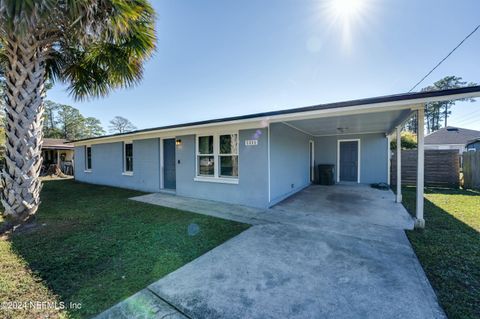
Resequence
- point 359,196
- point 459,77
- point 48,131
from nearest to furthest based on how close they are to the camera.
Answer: point 359,196 < point 459,77 < point 48,131

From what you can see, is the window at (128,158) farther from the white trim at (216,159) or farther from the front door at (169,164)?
the white trim at (216,159)

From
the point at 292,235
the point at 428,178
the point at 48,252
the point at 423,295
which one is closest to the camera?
the point at 423,295

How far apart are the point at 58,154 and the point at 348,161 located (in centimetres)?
2251

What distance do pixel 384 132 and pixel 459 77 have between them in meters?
30.7

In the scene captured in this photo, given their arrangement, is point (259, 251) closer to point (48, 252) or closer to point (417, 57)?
point (48, 252)

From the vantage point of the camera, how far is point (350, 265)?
9.34 ft

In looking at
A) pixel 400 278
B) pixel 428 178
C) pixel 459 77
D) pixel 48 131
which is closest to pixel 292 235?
pixel 400 278

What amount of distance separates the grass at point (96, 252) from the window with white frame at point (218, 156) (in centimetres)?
183

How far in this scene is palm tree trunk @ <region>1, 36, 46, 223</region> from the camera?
4000 millimetres

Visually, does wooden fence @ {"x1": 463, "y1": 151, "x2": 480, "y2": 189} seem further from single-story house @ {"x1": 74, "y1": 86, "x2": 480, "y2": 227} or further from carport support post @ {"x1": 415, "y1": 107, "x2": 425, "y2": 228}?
carport support post @ {"x1": 415, "y1": 107, "x2": 425, "y2": 228}

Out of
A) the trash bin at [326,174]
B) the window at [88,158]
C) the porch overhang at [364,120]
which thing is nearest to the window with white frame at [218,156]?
the porch overhang at [364,120]

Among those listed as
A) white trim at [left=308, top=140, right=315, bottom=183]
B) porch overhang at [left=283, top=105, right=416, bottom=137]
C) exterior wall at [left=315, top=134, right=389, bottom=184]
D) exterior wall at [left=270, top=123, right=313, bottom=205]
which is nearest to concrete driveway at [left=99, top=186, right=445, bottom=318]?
exterior wall at [left=270, top=123, right=313, bottom=205]

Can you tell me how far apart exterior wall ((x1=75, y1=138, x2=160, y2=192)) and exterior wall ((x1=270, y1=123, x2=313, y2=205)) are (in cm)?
499

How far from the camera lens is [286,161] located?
7.07 meters
